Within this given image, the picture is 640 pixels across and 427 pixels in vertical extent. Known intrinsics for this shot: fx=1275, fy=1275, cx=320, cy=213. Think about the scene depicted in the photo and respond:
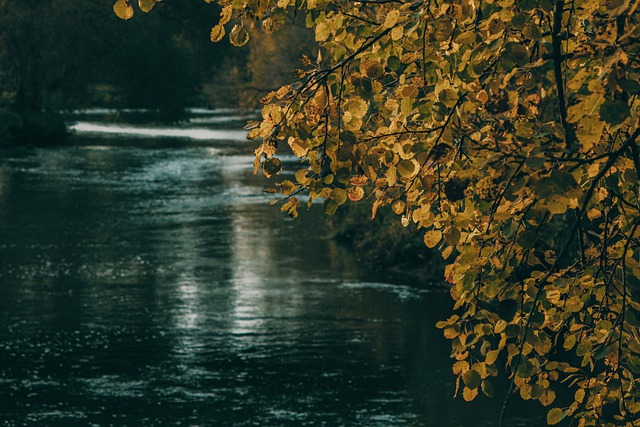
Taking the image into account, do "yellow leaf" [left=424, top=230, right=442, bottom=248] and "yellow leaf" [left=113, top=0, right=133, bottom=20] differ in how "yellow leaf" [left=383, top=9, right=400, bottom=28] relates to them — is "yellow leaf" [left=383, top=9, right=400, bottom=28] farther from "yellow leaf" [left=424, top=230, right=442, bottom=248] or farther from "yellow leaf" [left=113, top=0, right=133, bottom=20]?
"yellow leaf" [left=424, top=230, right=442, bottom=248]

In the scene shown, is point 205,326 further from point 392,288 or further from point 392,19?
point 392,19

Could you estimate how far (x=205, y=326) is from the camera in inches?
1082

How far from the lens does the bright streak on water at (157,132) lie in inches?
3191

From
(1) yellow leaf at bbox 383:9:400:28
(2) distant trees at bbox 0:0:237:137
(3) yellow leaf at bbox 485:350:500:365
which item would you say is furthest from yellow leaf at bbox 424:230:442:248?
(2) distant trees at bbox 0:0:237:137

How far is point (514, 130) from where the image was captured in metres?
7.24

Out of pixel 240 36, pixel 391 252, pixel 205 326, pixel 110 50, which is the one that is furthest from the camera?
pixel 110 50

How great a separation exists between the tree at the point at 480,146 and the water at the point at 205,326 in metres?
14.3

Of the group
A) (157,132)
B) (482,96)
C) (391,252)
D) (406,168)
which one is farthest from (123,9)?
(157,132)

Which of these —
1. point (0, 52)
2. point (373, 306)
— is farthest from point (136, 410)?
point (0, 52)

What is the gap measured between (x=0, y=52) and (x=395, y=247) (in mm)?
41641

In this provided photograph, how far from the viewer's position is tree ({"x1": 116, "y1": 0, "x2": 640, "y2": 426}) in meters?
6.39

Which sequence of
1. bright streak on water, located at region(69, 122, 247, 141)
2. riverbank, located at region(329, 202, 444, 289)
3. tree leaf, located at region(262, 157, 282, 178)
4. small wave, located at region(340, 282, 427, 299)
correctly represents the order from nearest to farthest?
tree leaf, located at region(262, 157, 282, 178) < small wave, located at region(340, 282, 427, 299) < riverbank, located at region(329, 202, 444, 289) < bright streak on water, located at region(69, 122, 247, 141)

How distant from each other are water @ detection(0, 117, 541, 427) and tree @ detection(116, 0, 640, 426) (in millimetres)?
14315

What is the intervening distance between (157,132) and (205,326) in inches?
2413
